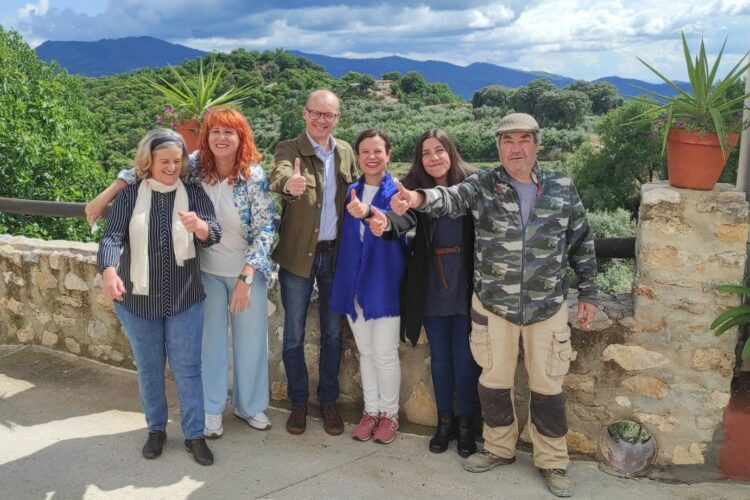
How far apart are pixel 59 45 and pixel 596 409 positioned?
193m

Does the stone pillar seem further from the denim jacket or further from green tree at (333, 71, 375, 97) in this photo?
green tree at (333, 71, 375, 97)

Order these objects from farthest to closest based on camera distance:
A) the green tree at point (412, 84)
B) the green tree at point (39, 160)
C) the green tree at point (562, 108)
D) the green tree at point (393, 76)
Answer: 1. the green tree at point (393, 76)
2. the green tree at point (412, 84)
3. the green tree at point (562, 108)
4. the green tree at point (39, 160)

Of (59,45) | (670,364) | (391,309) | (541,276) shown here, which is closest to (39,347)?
(391,309)

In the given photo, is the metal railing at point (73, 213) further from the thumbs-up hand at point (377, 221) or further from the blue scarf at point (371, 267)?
the thumbs-up hand at point (377, 221)

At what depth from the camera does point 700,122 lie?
9.32ft

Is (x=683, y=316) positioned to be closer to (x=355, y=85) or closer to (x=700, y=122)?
(x=700, y=122)

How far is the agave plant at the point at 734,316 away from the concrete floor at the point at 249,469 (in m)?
0.72

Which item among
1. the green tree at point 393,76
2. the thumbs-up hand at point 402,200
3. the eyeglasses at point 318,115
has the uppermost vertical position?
the green tree at point 393,76

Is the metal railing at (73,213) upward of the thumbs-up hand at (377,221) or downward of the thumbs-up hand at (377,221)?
downward

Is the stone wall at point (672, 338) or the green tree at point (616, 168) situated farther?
the green tree at point (616, 168)

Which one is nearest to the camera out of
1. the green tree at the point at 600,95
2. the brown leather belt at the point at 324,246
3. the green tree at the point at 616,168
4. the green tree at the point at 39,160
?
the brown leather belt at the point at 324,246

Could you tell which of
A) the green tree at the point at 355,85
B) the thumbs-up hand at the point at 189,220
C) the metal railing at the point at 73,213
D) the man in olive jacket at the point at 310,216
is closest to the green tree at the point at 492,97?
the green tree at the point at 355,85

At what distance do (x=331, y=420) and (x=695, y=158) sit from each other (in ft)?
7.03

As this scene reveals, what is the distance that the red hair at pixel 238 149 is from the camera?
120 inches
